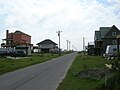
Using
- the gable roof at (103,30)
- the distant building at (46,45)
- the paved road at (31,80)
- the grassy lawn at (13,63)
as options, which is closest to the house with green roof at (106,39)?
the gable roof at (103,30)

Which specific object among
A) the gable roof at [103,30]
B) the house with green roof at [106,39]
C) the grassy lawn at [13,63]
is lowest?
the grassy lawn at [13,63]

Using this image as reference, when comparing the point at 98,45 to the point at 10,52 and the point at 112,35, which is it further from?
the point at 10,52

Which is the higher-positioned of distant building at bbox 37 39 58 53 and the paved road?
distant building at bbox 37 39 58 53

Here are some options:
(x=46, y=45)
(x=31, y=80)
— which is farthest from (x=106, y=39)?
(x=46, y=45)

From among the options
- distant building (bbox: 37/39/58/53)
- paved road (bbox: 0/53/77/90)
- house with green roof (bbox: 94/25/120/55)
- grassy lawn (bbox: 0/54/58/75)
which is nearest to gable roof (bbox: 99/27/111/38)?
house with green roof (bbox: 94/25/120/55)

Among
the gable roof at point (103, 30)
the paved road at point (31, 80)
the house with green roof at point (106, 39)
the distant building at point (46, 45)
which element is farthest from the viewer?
the distant building at point (46, 45)

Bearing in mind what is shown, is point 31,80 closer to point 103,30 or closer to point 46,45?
point 103,30

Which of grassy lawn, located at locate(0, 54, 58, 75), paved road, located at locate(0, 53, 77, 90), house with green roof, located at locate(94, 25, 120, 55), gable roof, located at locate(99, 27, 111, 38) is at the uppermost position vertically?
gable roof, located at locate(99, 27, 111, 38)

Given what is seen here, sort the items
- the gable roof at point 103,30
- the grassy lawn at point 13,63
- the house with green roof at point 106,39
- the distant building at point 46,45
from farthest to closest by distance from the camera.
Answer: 1. the distant building at point 46,45
2. the gable roof at point 103,30
3. the house with green roof at point 106,39
4. the grassy lawn at point 13,63

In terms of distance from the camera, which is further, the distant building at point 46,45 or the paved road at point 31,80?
the distant building at point 46,45

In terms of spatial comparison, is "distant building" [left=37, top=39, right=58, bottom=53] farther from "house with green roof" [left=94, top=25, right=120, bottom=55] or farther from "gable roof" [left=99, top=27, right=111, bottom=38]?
"house with green roof" [left=94, top=25, right=120, bottom=55]

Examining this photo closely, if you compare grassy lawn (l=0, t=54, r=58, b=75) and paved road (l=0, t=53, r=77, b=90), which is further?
grassy lawn (l=0, t=54, r=58, b=75)

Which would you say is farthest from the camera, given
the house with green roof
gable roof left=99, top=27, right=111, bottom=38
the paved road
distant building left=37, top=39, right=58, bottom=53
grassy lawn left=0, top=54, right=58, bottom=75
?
distant building left=37, top=39, right=58, bottom=53

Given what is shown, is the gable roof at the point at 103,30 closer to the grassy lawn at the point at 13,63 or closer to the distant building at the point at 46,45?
the grassy lawn at the point at 13,63
